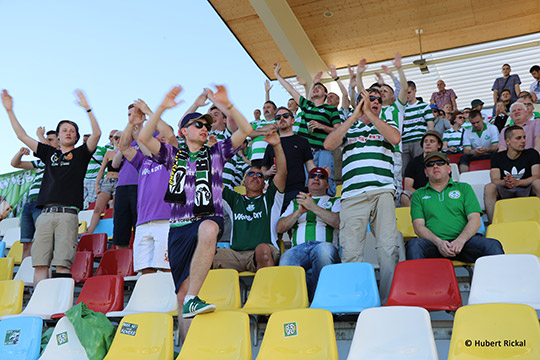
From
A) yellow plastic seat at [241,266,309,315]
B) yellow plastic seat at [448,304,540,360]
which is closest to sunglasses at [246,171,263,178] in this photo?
yellow plastic seat at [241,266,309,315]

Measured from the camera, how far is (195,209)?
10.0 feet

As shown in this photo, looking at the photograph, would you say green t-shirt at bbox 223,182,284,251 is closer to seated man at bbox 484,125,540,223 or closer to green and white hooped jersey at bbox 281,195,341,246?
green and white hooped jersey at bbox 281,195,341,246

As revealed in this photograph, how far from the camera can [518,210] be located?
4273mm

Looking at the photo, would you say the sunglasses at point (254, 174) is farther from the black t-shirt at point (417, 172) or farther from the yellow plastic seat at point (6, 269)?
the yellow plastic seat at point (6, 269)

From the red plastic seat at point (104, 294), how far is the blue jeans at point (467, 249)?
2270 mm

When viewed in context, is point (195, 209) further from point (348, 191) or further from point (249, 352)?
point (348, 191)

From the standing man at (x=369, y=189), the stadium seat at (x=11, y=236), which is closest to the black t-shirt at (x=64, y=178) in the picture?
the standing man at (x=369, y=189)

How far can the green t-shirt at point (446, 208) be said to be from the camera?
3742mm

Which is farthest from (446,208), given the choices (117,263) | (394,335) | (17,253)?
(17,253)

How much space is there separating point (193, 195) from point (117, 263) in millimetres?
2112

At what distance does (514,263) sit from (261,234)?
2.03m

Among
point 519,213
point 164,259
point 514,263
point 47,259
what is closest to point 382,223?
point 514,263

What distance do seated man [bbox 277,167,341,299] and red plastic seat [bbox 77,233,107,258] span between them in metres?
2.25

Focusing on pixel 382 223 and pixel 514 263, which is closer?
pixel 514 263
